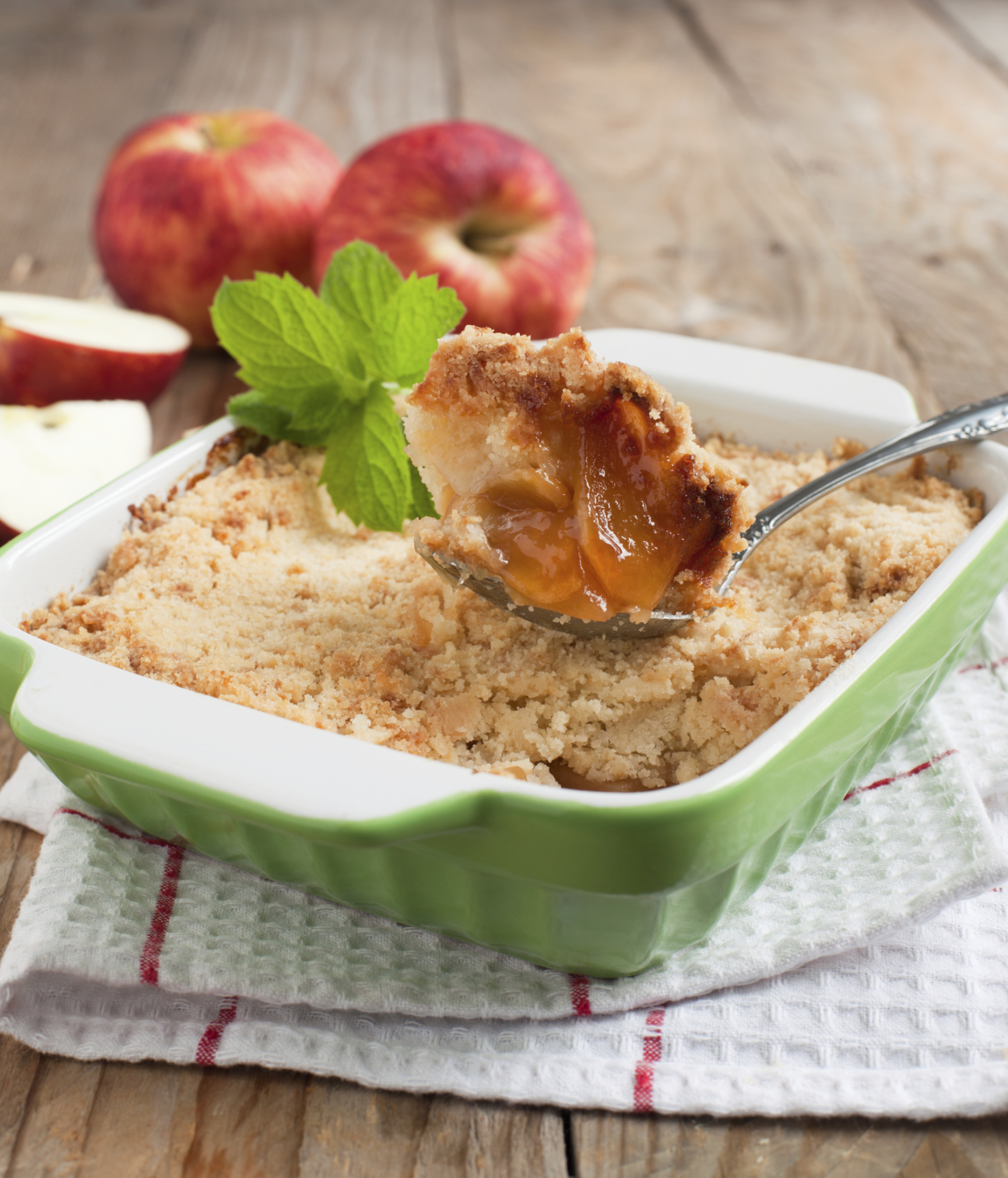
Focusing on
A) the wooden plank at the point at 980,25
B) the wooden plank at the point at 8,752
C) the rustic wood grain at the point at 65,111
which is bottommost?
the wooden plank at the point at 980,25

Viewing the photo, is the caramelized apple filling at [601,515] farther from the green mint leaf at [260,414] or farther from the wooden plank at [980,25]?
the wooden plank at [980,25]

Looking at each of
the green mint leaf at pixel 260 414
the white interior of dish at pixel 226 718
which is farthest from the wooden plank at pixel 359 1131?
the green mint leaf at pixel 260 414

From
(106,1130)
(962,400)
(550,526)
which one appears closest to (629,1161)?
(106,1130)

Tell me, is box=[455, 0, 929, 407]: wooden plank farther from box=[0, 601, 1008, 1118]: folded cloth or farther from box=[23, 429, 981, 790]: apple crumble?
box=[0, 601, 1008, 1118]: folded cloth

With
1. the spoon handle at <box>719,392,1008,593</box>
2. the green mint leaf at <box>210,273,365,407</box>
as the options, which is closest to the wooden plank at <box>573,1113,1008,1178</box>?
the spoon handle at <box>719,392,1008,593</box>

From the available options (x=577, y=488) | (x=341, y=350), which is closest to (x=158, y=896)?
(x=577, y=488)

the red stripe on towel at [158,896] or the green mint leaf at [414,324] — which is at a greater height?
the green mint leaf at [414,324]
